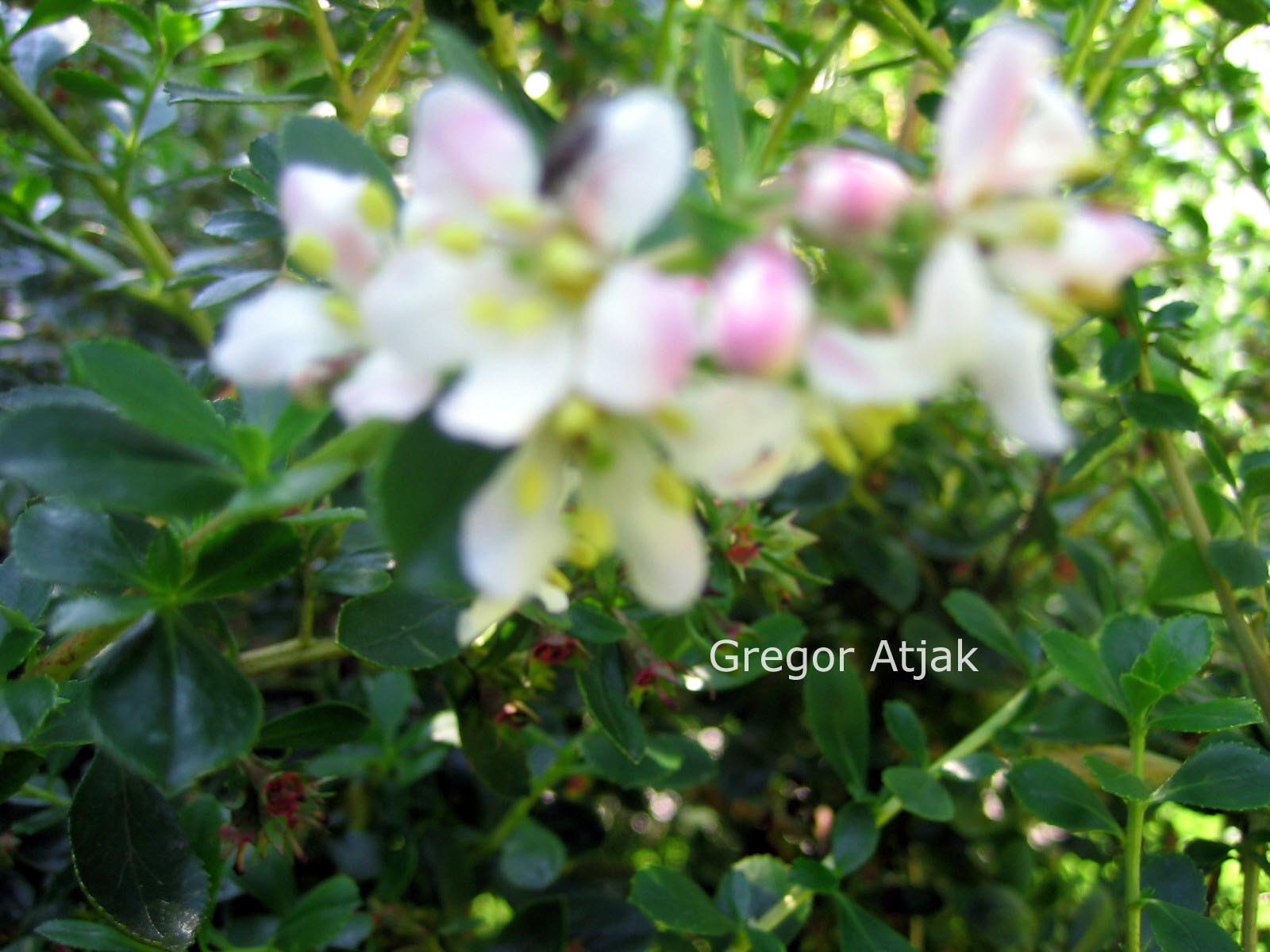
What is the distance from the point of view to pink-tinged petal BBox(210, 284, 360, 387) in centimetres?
36

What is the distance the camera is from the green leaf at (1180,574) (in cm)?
82

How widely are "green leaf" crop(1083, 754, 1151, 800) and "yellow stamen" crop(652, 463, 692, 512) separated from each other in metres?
0.44

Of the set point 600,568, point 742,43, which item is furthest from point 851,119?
point 600,568

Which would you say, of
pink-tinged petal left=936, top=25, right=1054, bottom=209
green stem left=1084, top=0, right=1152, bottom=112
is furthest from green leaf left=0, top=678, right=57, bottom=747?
green stem left=1084, top=0, right=1152, bottom=112

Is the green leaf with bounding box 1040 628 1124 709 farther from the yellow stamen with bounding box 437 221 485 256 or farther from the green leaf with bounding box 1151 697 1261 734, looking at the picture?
the yellow stamen with bounding box 437 221 485 256

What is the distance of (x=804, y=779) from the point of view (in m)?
1.11

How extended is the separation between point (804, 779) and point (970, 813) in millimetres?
178

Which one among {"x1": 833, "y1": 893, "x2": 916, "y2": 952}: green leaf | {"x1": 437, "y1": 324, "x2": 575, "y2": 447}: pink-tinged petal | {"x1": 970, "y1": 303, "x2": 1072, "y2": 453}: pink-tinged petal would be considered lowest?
{"x1": 833, "y1": 893, "x2": 916, "y2": 952}: green leaf

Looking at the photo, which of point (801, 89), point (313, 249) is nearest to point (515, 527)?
point (313, 249)

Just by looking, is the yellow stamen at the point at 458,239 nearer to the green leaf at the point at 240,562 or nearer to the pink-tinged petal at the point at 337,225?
the pink-tinged petal at the point at 337,225

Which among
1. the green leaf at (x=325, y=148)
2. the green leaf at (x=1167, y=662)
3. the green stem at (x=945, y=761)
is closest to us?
the green leaf at (x=325, y=148)

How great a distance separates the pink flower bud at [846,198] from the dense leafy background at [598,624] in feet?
0.10

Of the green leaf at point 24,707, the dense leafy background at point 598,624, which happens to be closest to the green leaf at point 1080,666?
the dense leafy background at point 598,624

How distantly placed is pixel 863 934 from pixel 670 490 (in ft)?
1.63
